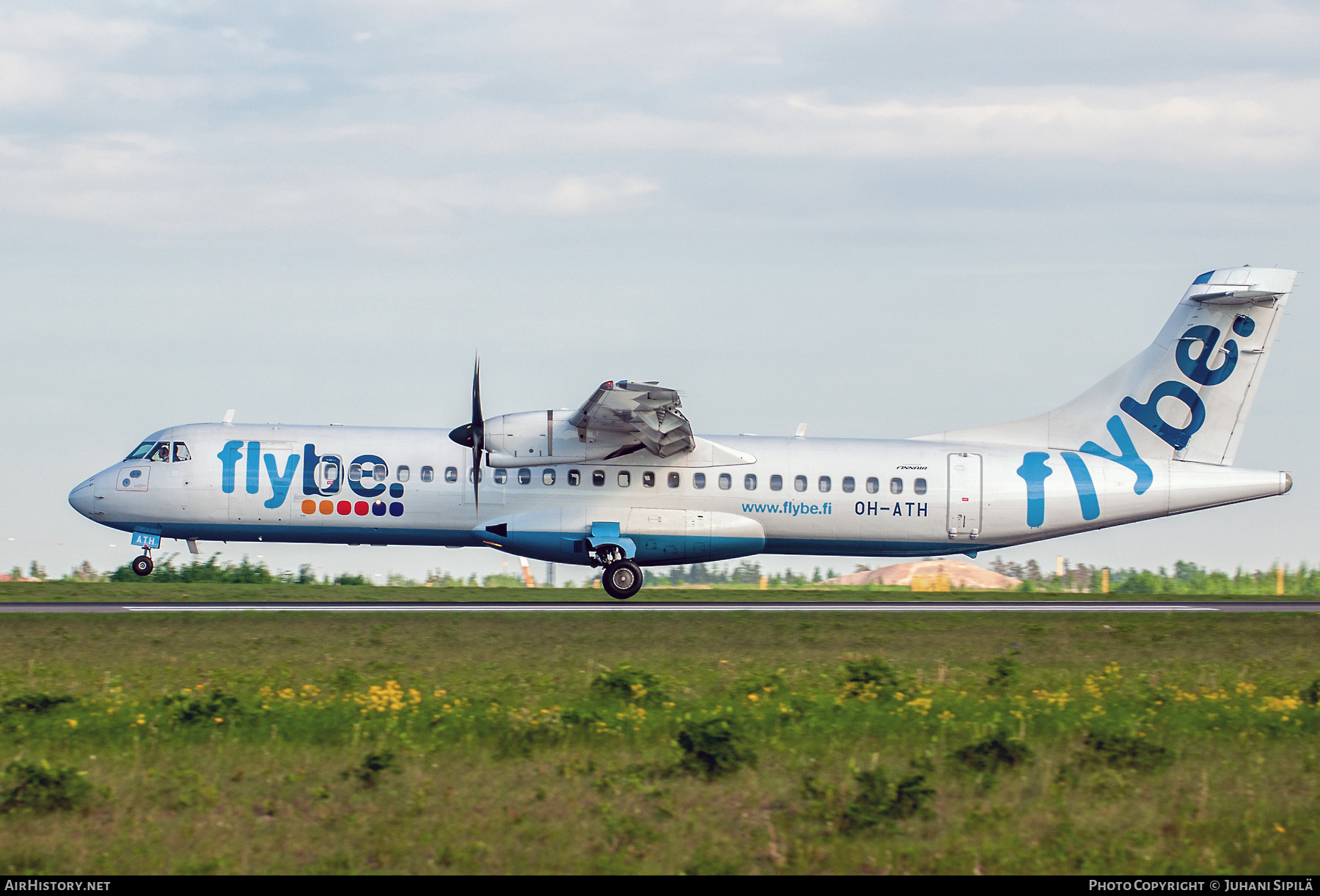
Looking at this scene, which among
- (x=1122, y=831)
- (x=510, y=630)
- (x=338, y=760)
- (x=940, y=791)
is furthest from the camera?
(x=510, y=630)

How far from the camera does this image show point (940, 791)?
1148cm

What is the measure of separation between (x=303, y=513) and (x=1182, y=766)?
2172cm

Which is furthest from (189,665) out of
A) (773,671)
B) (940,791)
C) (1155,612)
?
(1155,612)

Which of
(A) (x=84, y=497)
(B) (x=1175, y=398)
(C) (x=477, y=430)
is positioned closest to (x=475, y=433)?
(C) (x=477, y=430)

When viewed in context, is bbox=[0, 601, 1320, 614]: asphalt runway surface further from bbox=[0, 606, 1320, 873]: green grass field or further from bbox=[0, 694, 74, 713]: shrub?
bbox=[0, 694, 74, 713]: shrub

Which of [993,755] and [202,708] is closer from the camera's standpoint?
[993,755]

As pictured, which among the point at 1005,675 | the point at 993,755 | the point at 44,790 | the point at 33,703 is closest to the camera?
the point at 44,790

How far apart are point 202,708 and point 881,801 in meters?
7.77

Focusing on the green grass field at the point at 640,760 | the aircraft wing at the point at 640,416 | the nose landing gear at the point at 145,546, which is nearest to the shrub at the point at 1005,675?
the green grass field at the point at 640,760

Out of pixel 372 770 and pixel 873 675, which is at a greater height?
pixel 873 675

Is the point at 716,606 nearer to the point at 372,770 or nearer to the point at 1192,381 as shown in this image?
the point at 1192,381

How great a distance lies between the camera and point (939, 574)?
44.4m

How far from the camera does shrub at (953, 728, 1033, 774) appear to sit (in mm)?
12227
